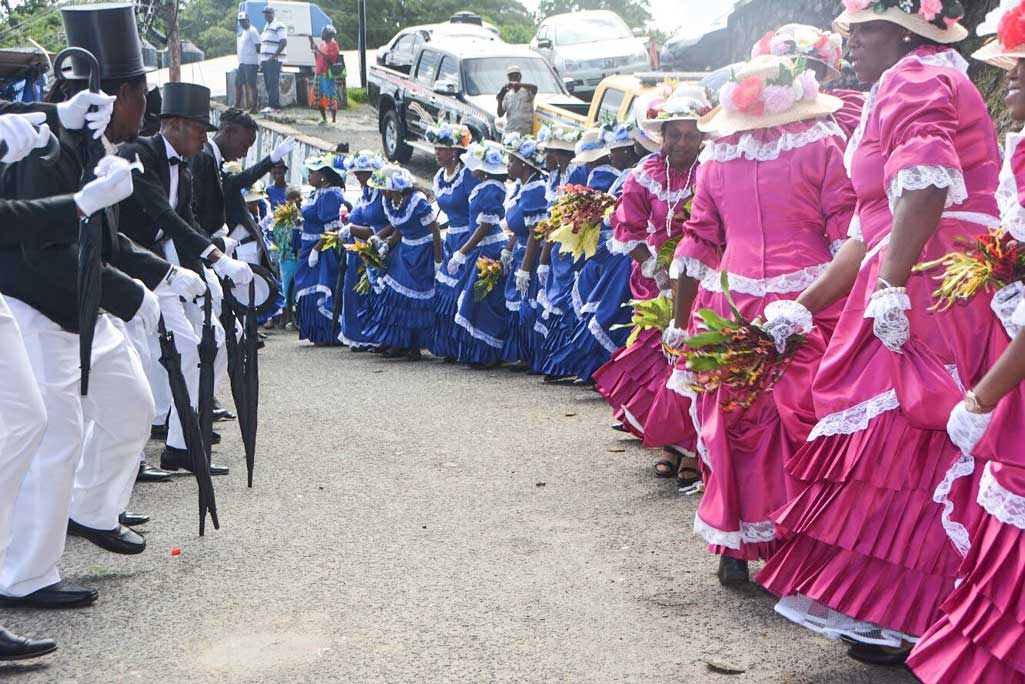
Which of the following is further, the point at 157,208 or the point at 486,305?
the point at 486,305

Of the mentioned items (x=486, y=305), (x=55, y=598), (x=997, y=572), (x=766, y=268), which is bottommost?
(x=486, y=305)

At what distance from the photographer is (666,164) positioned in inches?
286

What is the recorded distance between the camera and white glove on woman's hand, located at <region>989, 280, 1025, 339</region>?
353 centimetres

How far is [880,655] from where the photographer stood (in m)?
4.30

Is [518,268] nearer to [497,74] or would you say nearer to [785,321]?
[785,321]

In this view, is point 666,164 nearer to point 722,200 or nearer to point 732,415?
point 722,200

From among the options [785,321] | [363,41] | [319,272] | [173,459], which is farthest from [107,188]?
[363,41]

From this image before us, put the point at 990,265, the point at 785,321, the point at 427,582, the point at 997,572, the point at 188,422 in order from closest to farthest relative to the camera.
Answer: the point at 997,572 → the point at 990,265 → the point at 785,321 → the point at 427,582 → the point at 188,422

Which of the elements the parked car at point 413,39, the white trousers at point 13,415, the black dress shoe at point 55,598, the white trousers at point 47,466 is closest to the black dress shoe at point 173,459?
the white trousers at point 47,466

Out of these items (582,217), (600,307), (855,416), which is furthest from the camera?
(600,307)

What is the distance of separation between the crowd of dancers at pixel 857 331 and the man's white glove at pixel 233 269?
82.6 inches

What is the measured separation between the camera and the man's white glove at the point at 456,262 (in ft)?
39.4

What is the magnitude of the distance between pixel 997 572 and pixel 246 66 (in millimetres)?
28468

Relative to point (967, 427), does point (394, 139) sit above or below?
below
